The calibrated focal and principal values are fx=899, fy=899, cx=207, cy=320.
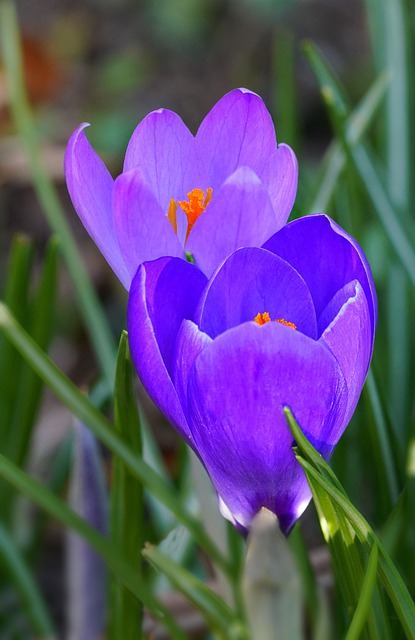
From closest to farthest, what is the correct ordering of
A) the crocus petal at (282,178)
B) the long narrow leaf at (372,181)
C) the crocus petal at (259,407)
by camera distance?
the crocus petal at (259,407) < the crocus petal at (282,178) < the long narrow leaf at (372,181)

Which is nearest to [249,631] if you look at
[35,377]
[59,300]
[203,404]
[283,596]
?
[283,596]

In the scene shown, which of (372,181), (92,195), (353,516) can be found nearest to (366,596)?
(353,516)

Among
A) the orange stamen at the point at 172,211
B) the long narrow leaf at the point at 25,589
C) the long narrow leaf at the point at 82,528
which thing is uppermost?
the orange stamen at the point at 172,211

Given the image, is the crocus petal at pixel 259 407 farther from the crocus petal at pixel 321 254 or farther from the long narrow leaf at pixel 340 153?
the long narrow leaf at pixel 340 153

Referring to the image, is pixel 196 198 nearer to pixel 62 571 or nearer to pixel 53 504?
pixel 53 504

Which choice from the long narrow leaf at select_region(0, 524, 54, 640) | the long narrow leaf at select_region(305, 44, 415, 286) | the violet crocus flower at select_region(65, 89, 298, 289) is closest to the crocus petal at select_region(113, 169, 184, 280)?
the violet crocus flower at select_region(65, 89, 298, 289)

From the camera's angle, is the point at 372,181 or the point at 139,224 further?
the point at 372,181

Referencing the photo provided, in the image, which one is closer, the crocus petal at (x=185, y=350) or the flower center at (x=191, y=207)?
the crocus petal at (x=185, y=350)

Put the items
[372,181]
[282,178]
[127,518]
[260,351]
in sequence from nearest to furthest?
[260,351], [282,178], [127,518], [372,181]

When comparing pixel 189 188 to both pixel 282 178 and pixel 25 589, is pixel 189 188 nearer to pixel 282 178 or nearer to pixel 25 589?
pixel 282 178

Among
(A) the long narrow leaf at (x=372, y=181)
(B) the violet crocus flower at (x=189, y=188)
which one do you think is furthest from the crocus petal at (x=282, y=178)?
(A) the long narrow leaf at (x=372, y=181)
